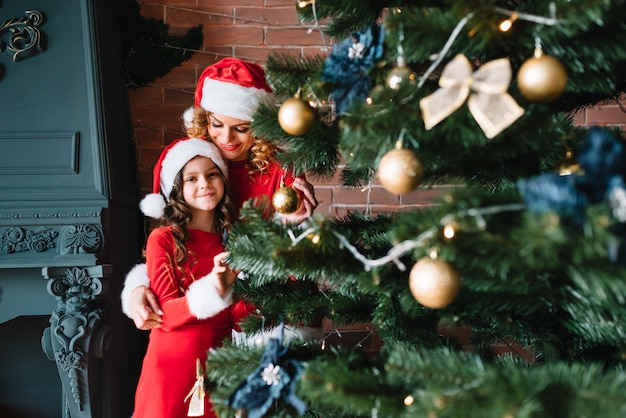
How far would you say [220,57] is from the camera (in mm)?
1746

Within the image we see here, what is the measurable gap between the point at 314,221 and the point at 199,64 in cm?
129

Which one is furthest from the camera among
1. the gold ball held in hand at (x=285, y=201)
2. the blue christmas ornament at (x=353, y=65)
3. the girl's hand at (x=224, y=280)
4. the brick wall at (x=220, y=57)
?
the brick wall at (x=220, y=57)

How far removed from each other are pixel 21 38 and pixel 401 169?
1.29 metres

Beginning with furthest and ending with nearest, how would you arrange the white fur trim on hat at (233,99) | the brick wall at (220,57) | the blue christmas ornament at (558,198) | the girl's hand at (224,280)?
the brick wall at (220,57)
the white fur trim on hat at (233,99)
the girl's hand at (224,280)
the blue christmas ornament at (558,198)

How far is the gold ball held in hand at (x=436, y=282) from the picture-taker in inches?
20.0

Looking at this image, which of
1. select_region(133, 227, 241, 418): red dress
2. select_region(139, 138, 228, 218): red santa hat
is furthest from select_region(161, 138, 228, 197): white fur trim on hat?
select_region(133, 227, 241, 418): red dress

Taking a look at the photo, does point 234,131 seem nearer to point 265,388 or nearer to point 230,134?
point 230,134

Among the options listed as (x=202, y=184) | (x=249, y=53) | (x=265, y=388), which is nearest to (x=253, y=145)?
(x=202, y=184)

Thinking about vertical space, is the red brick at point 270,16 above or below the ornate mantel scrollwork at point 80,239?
above

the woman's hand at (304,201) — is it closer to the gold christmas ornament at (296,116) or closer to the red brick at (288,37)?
the gold christmas ornament at (296,116)

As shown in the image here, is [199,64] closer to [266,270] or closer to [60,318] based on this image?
[60,318]

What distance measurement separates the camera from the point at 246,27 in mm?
1746

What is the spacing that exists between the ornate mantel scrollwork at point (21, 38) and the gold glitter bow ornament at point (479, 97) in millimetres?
1250

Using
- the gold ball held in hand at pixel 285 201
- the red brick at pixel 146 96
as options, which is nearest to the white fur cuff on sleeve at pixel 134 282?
the gold ball held in hand at pixel 285 201
